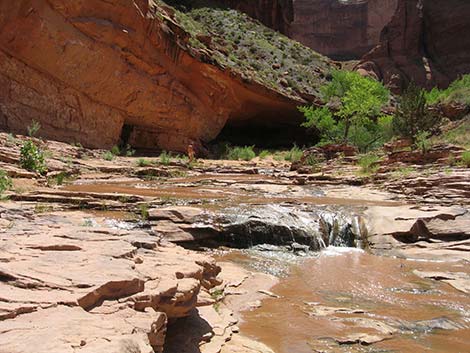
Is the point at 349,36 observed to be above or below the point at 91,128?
above

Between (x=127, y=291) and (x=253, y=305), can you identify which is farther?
(x=253, y=305)

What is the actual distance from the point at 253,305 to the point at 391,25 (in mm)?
52542

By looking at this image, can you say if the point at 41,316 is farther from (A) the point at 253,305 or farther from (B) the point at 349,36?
(B) the point at 349,36

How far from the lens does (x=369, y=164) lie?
1769 centimetres

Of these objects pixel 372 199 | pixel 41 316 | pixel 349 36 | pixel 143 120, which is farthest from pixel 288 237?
pixel 349 36

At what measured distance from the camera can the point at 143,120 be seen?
23.7 m

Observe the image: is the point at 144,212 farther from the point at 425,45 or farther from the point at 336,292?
the point at 425,45

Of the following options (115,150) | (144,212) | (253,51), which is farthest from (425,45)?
(144,212)

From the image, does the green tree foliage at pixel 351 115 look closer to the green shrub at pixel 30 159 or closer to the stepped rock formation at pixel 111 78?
the stepped rock formation at pixel 111 78

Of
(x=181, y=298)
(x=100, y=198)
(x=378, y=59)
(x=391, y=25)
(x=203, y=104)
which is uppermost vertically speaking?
(x=391, y=25)

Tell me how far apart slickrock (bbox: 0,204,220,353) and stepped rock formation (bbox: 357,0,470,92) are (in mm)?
47357

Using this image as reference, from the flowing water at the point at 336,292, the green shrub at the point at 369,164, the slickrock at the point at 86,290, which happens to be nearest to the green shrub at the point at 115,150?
the flowing water at the point at 336,292

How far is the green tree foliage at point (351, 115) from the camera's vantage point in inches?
1123

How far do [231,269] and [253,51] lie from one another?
89.9 ft
